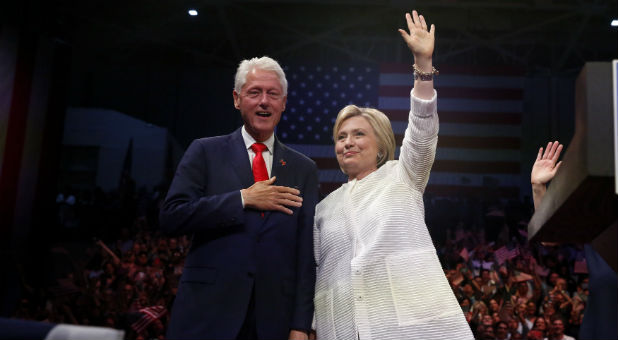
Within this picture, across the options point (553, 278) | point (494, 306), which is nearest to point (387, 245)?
point (494, 306)

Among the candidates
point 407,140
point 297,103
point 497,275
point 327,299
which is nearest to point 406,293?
point 327,299

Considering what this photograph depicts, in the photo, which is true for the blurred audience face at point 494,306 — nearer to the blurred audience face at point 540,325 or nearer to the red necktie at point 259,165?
the blurred audience face at point 540,325

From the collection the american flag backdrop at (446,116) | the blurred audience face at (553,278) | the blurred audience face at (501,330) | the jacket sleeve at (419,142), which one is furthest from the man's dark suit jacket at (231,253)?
the american flag backdrop at (446,116)

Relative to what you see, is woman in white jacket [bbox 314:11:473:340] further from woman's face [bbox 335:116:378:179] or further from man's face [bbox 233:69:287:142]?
man's face [bbox 233:69:287:142]

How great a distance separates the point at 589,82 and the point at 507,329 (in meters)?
4.25

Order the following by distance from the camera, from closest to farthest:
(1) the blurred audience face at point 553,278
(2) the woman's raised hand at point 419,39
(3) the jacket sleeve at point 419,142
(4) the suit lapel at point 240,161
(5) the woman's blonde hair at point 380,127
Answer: (2) the woman's raised hand at point 419,39, (3) the jacket sleeve at point 419,142, (4) the suit lapel at point 240,161, (5) the woman's blonde hair at point 380,127, (1) the blurred audience face at point 553,278

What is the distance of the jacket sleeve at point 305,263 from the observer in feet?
5.00

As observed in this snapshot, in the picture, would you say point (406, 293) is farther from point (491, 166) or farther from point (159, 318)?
point (491, 166)

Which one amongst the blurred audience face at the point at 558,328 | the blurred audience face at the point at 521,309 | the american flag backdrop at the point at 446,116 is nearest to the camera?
the blurred audience face at the point at 558,328

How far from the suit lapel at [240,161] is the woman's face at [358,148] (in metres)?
0.27

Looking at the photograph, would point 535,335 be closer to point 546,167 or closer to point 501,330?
point 501,330

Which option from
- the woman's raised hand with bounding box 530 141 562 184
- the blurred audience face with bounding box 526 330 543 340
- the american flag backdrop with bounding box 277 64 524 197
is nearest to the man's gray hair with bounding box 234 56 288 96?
the woman's raised hand with bounding box 530 141 562 184

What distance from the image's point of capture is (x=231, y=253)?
1.49 m

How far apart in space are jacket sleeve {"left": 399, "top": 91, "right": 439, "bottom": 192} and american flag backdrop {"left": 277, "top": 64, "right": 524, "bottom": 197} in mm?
6310
